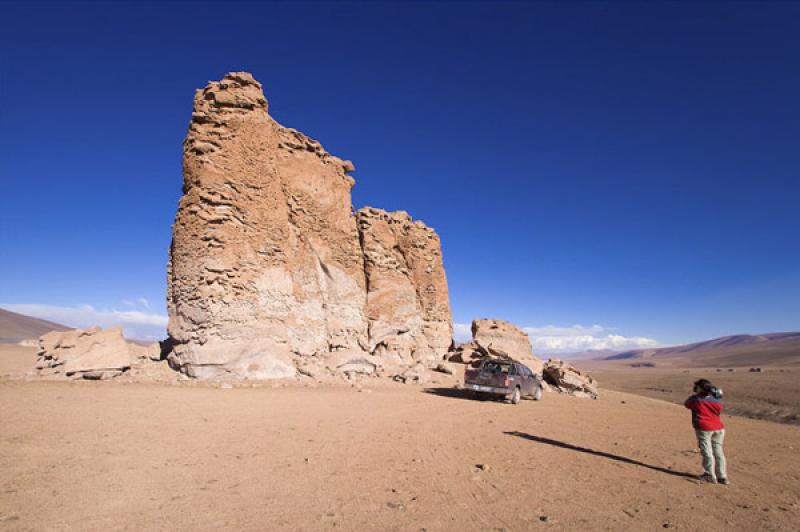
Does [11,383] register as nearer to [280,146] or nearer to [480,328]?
[280,146]

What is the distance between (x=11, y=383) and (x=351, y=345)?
14.1 m

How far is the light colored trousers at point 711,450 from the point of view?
22.3 ft

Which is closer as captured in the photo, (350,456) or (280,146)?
(350,456)

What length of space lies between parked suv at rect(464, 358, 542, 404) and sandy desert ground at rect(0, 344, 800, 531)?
159 inches

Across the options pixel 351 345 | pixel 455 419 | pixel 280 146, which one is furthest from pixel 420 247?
pixel 455 419

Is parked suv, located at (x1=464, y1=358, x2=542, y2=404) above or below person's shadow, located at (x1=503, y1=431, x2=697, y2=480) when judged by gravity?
above

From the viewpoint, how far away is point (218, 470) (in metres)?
6.25

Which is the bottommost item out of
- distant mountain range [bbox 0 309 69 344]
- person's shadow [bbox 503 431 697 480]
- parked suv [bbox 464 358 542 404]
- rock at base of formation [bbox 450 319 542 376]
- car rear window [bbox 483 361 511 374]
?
person's shadow [bbox 503 431 697 480]

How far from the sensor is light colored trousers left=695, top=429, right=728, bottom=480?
6785 mm

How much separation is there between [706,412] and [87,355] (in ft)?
64.6

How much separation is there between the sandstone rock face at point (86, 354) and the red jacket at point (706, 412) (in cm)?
1810

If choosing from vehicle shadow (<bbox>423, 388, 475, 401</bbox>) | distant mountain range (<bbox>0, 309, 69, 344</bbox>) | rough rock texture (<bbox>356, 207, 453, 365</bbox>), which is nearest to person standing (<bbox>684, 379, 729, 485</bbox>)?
vehicle shadow (<bbox>423, 388, 475, 401</bbox>)

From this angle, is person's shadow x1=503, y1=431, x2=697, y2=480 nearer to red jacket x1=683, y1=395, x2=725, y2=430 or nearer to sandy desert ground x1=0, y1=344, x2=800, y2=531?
sandy desert ground x1=0, y1=344, x2=800, y2=531

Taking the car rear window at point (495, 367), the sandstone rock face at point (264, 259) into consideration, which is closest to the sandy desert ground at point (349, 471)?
the car rear window at point (495, 367)
